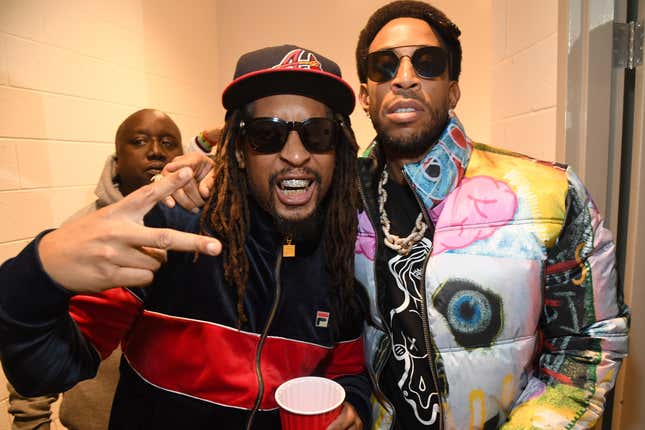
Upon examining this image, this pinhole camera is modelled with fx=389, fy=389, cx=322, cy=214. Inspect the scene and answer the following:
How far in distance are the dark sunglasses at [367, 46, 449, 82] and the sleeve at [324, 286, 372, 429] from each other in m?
0.93

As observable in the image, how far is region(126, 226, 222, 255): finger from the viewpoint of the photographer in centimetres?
81

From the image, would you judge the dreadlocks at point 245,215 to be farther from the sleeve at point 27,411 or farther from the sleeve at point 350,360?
the sleeve at point 27,411

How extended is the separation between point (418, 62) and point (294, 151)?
62cm

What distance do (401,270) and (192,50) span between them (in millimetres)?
3568

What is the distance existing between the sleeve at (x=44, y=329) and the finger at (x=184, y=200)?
1.08 ft

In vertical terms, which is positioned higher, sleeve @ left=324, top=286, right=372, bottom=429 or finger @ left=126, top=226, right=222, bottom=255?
finger @ left=126, top=226, right=222, bottom=255

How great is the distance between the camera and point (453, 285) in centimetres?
123

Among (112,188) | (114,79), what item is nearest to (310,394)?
Result: (112,188)

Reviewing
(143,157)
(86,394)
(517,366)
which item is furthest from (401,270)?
(143,157)

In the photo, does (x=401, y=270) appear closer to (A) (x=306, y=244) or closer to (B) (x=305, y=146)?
(A) (x=306, y=244)

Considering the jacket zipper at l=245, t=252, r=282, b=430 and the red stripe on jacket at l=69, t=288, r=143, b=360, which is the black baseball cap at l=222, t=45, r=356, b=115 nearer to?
the jacket zipper at l=245, t=252, r=282, b=430

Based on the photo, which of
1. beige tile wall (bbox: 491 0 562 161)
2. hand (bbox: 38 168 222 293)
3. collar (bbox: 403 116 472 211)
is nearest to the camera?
hand (bbox: 38 168 222 293)

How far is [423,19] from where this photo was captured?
1556 mm

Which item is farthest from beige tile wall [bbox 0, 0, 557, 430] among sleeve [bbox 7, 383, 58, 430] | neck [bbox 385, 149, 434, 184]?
neck [bbox 385, 149, 434, 184]
